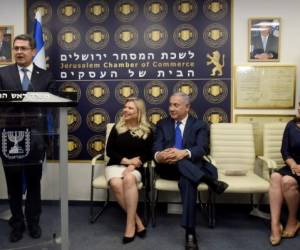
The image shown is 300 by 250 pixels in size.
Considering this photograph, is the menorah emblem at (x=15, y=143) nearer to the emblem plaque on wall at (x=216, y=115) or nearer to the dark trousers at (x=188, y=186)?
the dark trousers at (x=188, y=186)

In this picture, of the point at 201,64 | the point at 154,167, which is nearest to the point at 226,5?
the point at 201,64

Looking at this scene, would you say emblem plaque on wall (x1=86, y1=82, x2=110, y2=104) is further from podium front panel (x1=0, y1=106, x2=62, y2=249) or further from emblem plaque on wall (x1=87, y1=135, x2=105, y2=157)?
podium front panel (x1=0, y1=106, x2=62, y2=249)

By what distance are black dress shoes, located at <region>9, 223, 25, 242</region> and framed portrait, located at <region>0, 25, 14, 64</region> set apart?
7.56 ft

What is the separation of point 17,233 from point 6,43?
8.01ft

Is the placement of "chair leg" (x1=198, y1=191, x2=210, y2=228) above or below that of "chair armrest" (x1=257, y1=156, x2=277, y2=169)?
below

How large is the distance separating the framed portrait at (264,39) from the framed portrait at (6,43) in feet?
8.20

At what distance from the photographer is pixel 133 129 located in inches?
135

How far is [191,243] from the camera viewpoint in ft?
9.32

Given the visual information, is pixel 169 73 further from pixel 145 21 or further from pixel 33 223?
pixel 33 223

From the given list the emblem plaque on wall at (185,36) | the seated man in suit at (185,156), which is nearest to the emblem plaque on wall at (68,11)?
the emblem plaque on wall at (185,36)

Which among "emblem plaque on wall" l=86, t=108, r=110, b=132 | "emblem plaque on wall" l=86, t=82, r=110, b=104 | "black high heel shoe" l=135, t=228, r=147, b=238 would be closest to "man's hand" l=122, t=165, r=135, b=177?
"black high heel shoe" l=135, t=228, r=147, b=238

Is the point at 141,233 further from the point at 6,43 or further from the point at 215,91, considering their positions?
the point at 6,43

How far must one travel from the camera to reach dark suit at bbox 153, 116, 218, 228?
2.95 m

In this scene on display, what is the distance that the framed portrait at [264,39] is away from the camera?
148 inches
